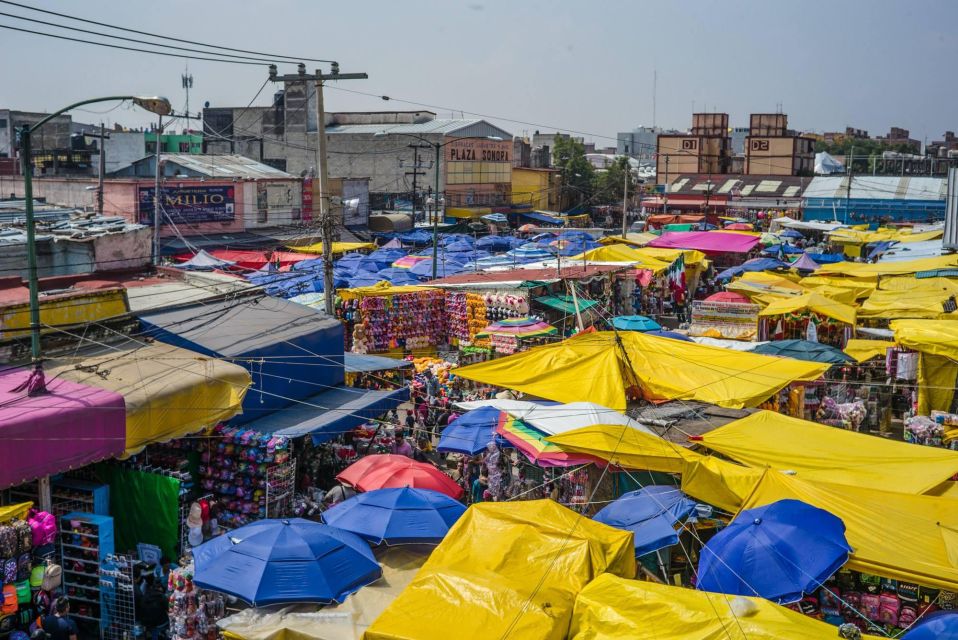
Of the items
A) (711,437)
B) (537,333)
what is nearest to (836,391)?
(537,333)

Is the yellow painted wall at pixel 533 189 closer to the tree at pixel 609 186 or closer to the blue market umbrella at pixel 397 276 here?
the tree at pixel 609 186

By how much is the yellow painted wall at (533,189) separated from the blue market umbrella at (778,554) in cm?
5585

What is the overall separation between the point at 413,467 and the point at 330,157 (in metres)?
46.4

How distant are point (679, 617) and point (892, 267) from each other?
24707 mm

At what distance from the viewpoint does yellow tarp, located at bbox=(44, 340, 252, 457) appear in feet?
39.8

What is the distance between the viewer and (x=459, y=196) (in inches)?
2195

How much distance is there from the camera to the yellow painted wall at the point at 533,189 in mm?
64812

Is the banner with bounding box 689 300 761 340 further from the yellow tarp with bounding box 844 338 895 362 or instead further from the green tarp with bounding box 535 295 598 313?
the yellow tarp with bounding box 844 338 895 362

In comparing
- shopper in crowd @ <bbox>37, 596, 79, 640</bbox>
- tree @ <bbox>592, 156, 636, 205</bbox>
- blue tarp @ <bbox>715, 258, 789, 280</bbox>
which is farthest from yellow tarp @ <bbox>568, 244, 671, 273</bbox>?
tree @ <bbox>592, 156, 636, 205</bbox>

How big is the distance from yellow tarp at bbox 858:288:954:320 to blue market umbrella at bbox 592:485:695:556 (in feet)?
39.8

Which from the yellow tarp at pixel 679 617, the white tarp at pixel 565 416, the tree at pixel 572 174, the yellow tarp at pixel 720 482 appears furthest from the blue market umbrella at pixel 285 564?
the tree at pixel 572 174

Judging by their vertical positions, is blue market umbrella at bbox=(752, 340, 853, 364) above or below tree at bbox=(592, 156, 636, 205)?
below

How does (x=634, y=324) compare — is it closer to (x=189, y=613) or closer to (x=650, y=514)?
(x=650, y=514)

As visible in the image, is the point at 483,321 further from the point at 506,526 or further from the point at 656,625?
the point at 656,625
